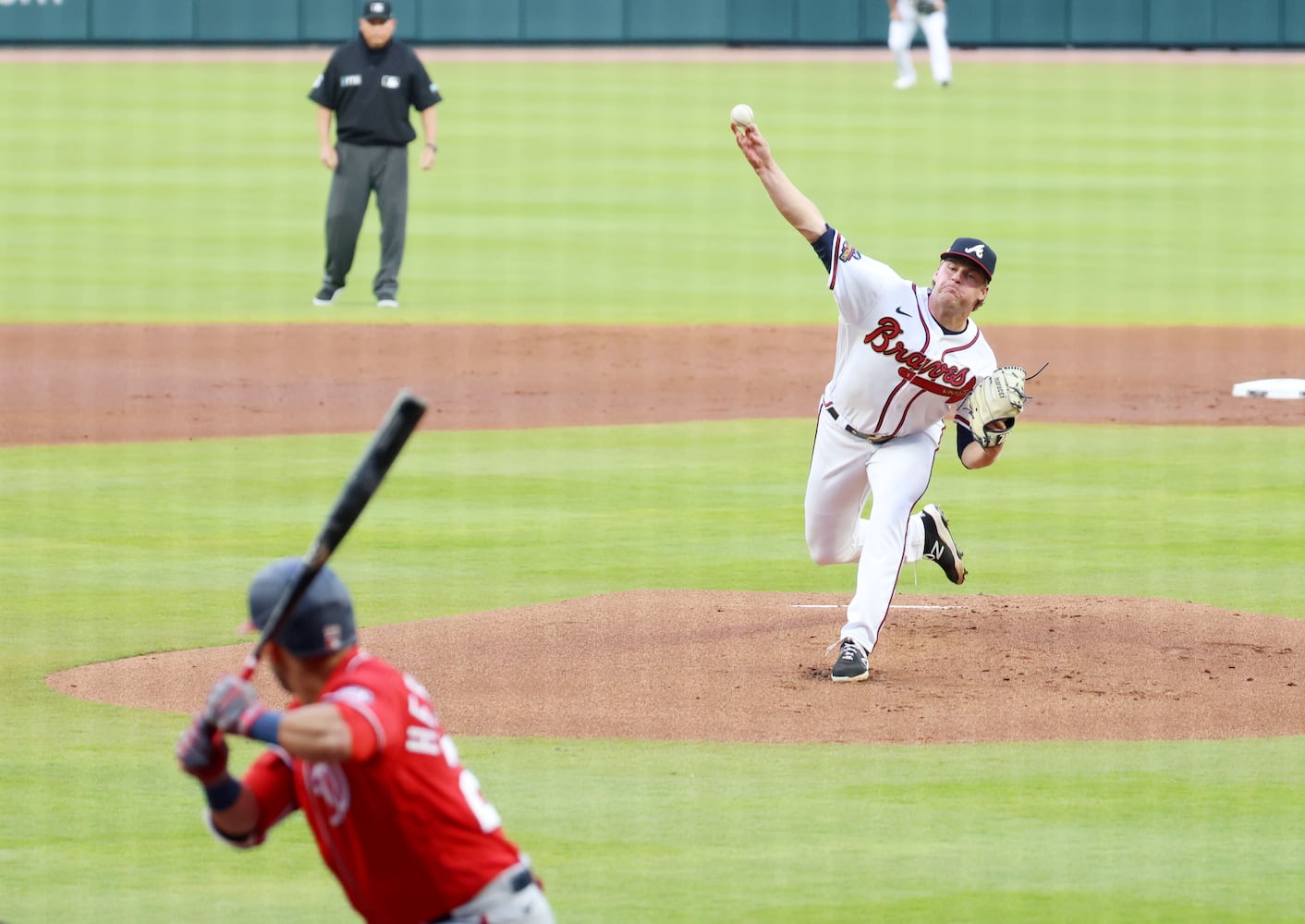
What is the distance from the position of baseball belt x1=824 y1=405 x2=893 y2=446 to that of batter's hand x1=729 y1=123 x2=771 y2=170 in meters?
1.00

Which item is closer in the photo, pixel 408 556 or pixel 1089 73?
pixel 408 556

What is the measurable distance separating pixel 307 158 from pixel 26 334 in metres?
14.4

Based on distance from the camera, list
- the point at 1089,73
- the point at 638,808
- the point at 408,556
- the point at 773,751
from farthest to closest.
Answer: the point at 1089,73 → the point at 408,556 → the point at 773,751 → the point at 638,808

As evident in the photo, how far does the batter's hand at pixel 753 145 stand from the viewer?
874cm

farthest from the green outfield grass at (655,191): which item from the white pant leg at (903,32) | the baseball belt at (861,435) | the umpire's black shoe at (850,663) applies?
the umpire's black shoe at (850,663)

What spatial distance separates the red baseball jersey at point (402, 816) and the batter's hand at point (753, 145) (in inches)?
181

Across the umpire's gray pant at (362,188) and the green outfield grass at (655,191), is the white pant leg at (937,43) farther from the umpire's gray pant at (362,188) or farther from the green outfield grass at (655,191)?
the umpire's gray pant at (362,188)

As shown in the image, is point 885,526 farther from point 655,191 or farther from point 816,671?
point 655,191

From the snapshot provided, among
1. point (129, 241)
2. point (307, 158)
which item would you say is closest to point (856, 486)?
point (129, 241)

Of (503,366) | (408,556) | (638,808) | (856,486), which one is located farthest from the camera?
(503,366)

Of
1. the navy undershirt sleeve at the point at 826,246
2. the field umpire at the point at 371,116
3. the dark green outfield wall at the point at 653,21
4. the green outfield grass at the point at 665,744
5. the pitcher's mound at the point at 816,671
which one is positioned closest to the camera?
the green outfield grass at the point at 665,744

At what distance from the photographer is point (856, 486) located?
30.3ft

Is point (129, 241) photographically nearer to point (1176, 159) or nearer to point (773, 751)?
point (1176, 159)

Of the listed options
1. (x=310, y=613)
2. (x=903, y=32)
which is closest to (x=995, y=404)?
(x=310, y=613)
